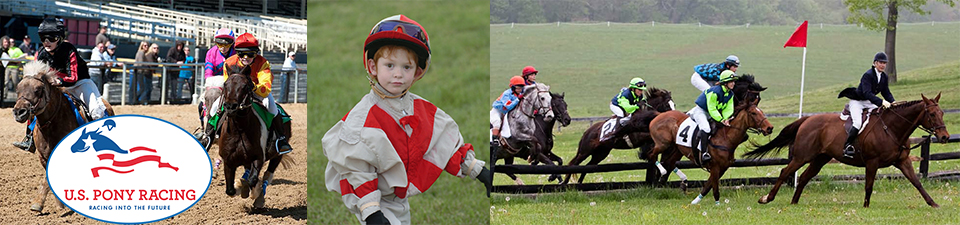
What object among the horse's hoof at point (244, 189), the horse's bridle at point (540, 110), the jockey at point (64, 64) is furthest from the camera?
the horse's bridle at point (540, 110)

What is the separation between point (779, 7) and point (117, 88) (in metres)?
28.9

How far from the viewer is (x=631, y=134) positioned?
1053 cm

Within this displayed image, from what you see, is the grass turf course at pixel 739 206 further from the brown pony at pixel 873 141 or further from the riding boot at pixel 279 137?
the riding boot at pixel 279 137

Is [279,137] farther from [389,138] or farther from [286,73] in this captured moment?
[389,138]

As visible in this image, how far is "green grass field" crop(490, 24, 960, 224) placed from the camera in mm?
7781

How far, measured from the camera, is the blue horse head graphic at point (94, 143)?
598cm

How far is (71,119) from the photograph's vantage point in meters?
6.61

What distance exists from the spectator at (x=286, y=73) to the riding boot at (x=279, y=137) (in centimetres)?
176

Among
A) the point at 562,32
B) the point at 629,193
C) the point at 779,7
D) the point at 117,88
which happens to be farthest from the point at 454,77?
the point at 779,7

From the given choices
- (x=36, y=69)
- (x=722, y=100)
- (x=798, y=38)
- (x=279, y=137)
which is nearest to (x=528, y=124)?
(x=722, y=100)

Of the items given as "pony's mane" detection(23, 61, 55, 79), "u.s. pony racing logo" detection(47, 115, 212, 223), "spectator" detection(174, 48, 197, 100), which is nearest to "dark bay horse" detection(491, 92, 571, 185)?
"spectator" detection(174, 48, 197, 100)

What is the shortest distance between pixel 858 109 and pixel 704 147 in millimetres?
1461

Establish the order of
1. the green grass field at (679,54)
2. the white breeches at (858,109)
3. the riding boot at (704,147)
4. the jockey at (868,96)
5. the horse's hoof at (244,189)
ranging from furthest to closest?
the green grass field at (679,54)
the riding boot at (704,147)
the white breeches at (858,109)
the jockey at (868,96)
the horse's hoof at (244,189)

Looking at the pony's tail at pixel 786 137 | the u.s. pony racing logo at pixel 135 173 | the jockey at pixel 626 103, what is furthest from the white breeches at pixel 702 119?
the u.s. pony racing logo at pixel 135 173
